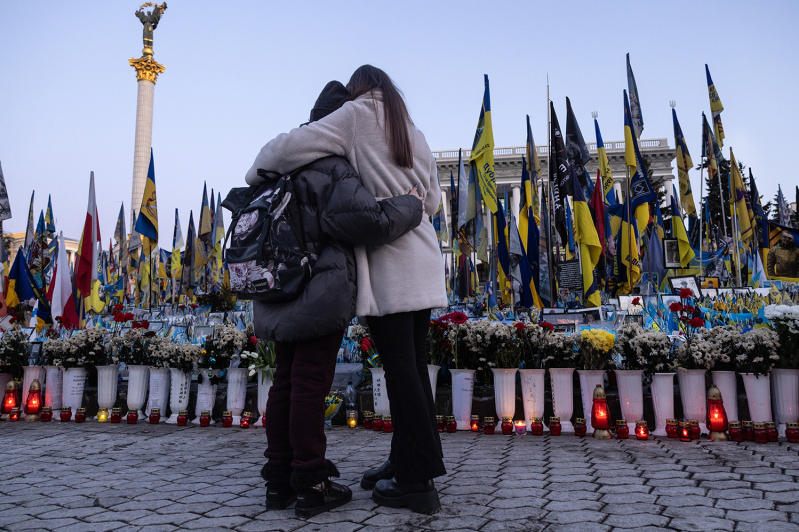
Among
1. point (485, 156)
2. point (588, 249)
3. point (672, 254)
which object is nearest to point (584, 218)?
point (588, 249)

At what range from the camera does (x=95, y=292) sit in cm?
1288

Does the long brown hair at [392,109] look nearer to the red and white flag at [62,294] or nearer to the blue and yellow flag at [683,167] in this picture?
the red and white flag at [62,294]

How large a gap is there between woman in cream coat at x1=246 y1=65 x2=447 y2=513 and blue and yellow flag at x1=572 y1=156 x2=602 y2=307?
21.1 ft

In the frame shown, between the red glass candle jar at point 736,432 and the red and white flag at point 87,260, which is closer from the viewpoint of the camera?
the red glass candle jar at point 736,432

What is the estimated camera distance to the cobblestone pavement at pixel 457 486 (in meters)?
1.99

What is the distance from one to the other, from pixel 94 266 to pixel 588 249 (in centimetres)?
738

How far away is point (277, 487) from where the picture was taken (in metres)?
2.19

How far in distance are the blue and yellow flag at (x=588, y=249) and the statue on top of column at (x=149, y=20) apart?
3566 cm

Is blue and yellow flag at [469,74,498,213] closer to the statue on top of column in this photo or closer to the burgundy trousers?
the burgundy trousers

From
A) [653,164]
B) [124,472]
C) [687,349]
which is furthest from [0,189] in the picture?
[653,164]

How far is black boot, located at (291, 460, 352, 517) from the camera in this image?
6.70ft

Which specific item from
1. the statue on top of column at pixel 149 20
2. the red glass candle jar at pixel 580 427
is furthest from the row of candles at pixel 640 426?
the statue on top of column at pixel 149 20

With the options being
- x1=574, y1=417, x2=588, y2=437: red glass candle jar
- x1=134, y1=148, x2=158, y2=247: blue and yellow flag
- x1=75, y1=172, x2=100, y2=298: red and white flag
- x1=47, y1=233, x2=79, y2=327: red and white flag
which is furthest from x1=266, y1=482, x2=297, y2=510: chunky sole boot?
x1=134, y1=148, x2=158, y2=247: blue and yellow flag

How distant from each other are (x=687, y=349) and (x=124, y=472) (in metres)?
3.70
